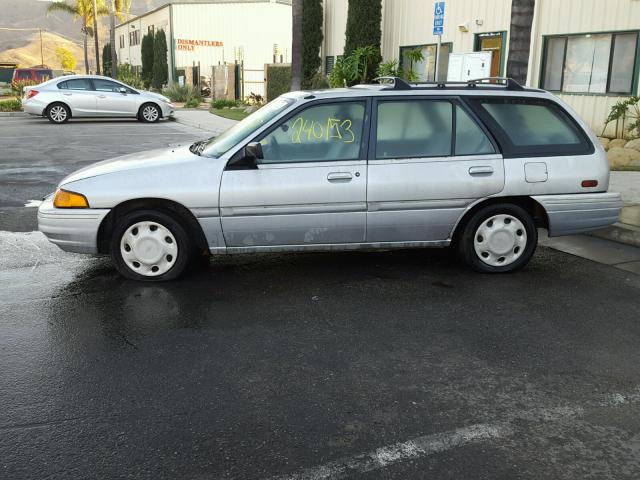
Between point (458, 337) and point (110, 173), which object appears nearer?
point (458, 337)

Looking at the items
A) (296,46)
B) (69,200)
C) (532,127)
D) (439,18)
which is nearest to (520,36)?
(439,18)

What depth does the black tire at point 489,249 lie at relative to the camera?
5.84 metres

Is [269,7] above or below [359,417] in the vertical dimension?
above

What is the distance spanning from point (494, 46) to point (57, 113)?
13.7 meters

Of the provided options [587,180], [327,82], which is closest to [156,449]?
[587,180]

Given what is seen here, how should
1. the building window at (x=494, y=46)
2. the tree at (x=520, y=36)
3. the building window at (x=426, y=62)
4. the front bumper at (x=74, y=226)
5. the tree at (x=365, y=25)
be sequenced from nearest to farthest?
the front bumper at (x=74, y=226) < the tree at (x=520, y=36) < the building window at (x=494, y=46) < the building window at (x=426, y=62) < the tree at (x=365, y=25)

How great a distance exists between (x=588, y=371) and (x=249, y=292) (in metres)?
2.67

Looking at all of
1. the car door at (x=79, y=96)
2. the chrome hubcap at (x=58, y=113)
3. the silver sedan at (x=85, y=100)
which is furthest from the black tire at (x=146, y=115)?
the chrome hubcap at (x=58, y=113)

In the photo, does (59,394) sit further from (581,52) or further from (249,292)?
(581,52)

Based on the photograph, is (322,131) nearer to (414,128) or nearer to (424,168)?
(414,128)

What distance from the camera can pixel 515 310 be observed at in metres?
5.08

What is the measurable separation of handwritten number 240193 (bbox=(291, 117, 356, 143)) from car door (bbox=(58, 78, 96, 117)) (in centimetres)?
1786

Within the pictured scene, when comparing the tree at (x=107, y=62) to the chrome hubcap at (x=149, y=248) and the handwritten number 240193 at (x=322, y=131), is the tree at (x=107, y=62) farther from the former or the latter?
the handwritten number 240193 at (x=322, y=131)

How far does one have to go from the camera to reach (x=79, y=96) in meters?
21.4
